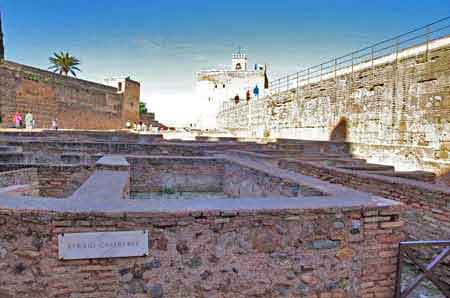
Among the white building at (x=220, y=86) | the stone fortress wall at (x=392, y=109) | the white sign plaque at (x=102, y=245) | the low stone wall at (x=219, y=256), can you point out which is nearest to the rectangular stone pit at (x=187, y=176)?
the low stone wall at (x=219, y=256)

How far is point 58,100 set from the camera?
2364 centimetres

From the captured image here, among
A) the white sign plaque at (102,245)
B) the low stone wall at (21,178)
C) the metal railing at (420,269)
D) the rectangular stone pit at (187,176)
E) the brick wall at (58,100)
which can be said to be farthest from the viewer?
the brick wall at (58,100)

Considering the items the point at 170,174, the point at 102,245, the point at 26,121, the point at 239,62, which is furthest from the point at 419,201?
the point at 239,62

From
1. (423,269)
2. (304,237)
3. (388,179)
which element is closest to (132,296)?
(304,237)

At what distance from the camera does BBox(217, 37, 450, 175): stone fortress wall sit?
948 centimetres

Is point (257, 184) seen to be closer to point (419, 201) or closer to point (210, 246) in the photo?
point (419, 201)

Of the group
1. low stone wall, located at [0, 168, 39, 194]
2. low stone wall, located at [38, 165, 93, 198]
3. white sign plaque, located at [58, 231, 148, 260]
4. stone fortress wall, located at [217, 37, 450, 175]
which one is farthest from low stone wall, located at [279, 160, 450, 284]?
stone fortress wall, located at [217, 37, 450, 175]

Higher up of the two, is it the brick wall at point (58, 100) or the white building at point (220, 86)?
the white building at point (220, 86)

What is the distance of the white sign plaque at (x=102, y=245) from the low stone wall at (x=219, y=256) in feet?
0.15

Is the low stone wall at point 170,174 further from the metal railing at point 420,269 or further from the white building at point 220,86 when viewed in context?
the white building at point 220,86

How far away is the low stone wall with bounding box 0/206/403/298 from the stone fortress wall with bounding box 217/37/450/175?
7.72m

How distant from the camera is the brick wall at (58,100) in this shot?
765 inches

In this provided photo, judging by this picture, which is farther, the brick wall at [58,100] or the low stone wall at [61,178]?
the brick wall at [58,100]

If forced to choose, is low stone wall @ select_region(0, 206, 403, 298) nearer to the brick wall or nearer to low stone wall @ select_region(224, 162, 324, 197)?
low stone wall @ select_region(224, 162, 324, 197)
